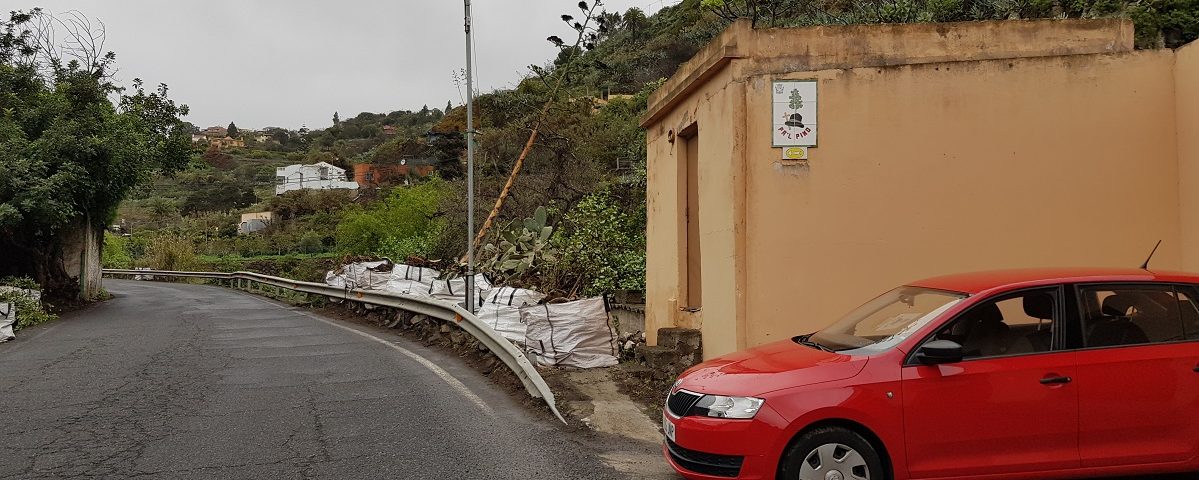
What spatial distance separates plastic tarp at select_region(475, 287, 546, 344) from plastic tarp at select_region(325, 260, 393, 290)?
738 centimetres

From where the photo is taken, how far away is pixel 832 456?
468cm

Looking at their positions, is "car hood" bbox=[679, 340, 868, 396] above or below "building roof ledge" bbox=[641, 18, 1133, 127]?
below

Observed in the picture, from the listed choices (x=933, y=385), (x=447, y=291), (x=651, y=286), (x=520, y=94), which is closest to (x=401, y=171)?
(x=520, y=94)

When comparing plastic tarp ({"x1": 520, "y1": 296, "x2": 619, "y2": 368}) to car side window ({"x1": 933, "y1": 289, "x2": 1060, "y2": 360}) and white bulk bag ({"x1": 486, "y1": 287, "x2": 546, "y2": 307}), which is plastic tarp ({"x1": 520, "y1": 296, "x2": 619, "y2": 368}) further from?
car side window ({"x1": 933, "y1": 289, "x2": 1060, "y2": 360})

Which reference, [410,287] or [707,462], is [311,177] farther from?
[707,462]

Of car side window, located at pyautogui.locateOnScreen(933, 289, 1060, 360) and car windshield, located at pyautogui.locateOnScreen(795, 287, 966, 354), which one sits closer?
car side window, located at pyautogui.locateOnScreen(933, 289, 1060, 360)

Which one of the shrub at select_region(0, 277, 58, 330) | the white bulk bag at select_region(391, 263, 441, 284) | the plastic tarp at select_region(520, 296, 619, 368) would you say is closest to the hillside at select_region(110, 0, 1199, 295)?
the white bulk bag at select_region(391, 263, 441, 284)

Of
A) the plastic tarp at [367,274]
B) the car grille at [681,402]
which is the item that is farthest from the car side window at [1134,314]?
the plastic tarp at [367,274]

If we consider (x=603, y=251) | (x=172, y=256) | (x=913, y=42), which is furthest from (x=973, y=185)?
(x=172, y=256)

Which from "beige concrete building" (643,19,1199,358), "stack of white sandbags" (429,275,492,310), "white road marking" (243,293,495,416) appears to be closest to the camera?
"beige concrete building" (643,19,1199,358)

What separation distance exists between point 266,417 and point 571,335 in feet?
12.5

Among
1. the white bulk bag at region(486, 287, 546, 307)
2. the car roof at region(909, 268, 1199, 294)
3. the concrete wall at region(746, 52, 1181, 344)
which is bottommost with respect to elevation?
the white bulk bag at region(486, 287, 546, 307)

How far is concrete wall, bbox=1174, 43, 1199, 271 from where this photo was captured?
24.2 feet

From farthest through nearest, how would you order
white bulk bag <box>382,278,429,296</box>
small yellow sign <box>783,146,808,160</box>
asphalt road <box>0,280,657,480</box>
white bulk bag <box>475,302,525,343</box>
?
white bulk bag <box>382,278,429,296</box>
white bulk bag <box>475,302,525,343</box>
small yellow sign <box>783,146,808,160</box>
asphalt road <box>0,280,657,480</box>
